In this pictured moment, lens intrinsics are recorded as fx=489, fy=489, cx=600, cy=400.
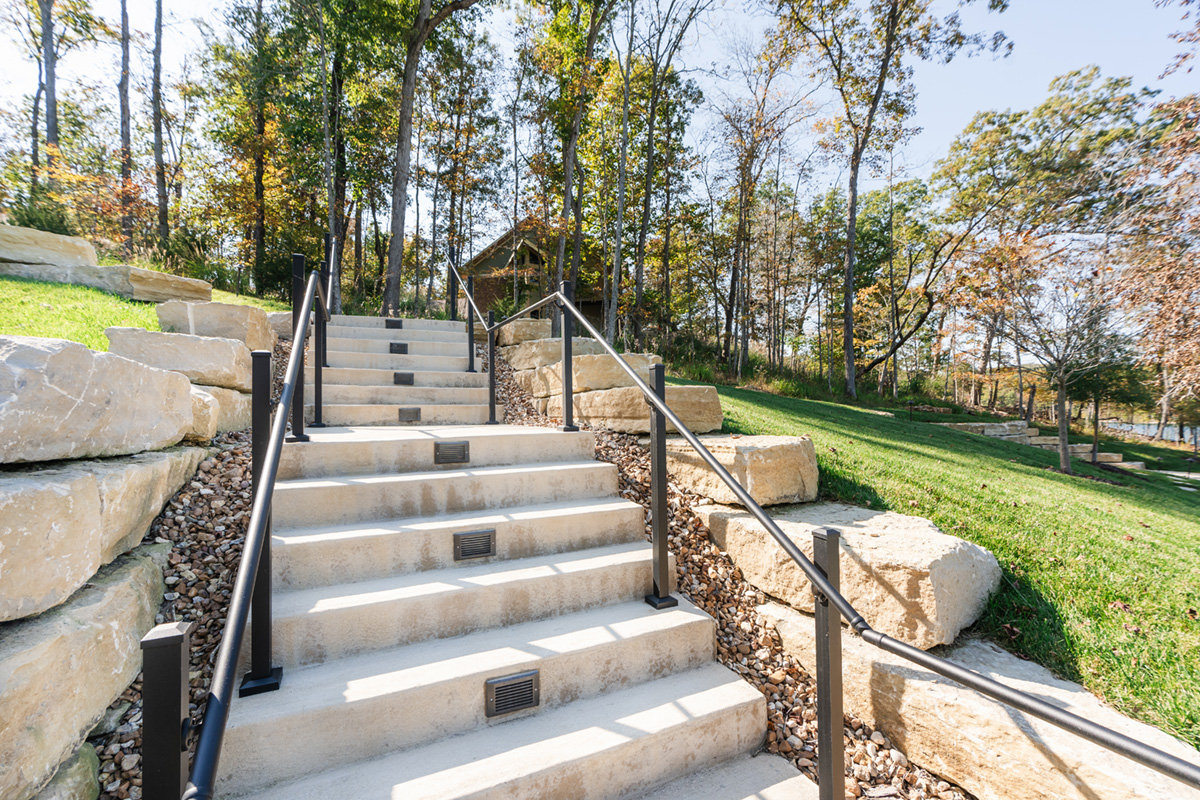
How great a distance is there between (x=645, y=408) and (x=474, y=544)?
1.72 metres

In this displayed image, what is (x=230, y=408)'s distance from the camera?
9.69ft

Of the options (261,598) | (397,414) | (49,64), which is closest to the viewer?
(261,598)

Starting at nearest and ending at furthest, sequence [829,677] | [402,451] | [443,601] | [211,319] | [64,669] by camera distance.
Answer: [64,669] → [829,677] → [443,601] → [402,451] → [211,319]

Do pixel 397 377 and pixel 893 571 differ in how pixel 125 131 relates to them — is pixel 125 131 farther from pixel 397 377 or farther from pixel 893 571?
pixel 893 571

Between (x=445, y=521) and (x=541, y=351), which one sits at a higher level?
(x=541, y=351)

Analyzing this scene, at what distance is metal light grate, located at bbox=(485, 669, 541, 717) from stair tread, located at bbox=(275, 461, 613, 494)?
105 centimetres

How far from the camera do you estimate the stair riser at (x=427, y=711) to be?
1.45 m

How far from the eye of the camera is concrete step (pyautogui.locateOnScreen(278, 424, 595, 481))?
2.51 meters

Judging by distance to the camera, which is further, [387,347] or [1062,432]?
[1062,432]

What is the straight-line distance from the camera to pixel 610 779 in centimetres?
164

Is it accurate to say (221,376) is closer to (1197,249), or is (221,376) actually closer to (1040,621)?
(1040,621)

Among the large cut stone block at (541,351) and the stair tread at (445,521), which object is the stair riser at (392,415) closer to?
the large cut stone block at (541,351)

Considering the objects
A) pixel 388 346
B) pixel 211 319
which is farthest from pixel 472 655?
pixel 388 346

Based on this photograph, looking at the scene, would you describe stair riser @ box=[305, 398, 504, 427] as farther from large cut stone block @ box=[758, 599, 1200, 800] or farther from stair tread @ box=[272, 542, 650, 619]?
large cut stone block @ box=[758, 599, 1200, 800]
